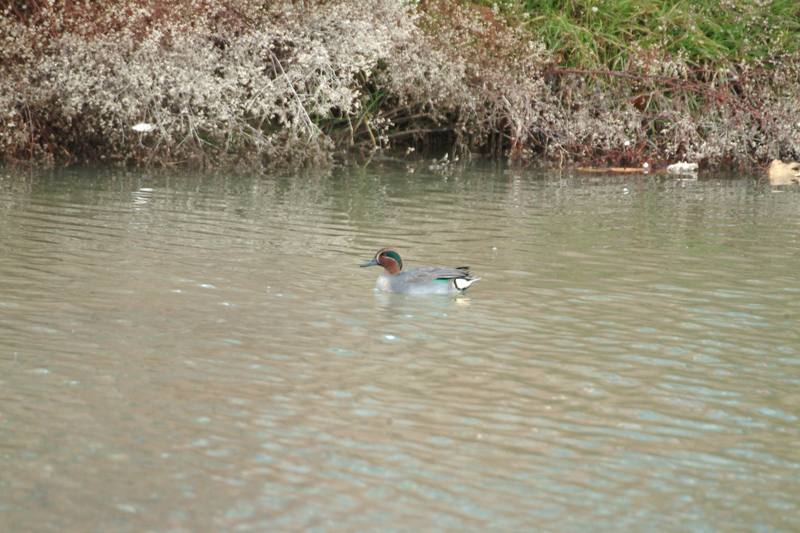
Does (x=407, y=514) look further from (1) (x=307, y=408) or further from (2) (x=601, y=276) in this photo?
(2) (x=601, y=276)

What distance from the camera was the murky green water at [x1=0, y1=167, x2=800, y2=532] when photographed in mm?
7020

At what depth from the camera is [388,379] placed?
939cm

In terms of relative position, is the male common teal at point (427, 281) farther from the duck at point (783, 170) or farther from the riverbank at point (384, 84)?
the duck at point (783, 170)

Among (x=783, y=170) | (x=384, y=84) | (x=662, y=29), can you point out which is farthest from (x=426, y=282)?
(x=662, y=29)

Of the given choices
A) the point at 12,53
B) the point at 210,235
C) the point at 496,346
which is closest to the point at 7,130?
the point at 12,53

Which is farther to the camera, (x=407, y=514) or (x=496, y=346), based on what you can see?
(x=496, y=346)

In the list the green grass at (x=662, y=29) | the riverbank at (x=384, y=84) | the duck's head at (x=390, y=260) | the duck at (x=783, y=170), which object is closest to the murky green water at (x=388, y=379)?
the duck's head at (x=390, y=260)

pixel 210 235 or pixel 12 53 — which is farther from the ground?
pixel 12 53

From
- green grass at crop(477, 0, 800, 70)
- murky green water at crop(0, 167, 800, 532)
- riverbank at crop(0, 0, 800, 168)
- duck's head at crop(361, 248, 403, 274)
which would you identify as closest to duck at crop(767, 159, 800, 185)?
riverbank at crop(0, 0, 800, 168)

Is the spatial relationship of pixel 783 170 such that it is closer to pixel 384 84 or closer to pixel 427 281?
pixel 384 84

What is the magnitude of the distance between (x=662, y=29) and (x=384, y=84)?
6.19 metres

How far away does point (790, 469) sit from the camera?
7711 millimetres

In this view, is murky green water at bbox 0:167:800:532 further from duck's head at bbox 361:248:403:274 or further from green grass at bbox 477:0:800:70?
green grass at bbox 477:0:800:70

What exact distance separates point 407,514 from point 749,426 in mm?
2792
